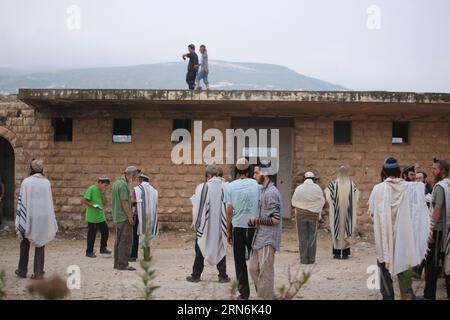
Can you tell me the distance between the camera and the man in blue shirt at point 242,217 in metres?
7.04

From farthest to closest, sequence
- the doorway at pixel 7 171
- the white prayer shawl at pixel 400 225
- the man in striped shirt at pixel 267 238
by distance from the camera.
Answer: the doorway at pixel 7 171, the man in striped shirt at pixel 267 238, the white prayer shawl at pixel 400 225

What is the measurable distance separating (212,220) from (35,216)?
7.84 ft

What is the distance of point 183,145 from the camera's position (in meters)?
13.8

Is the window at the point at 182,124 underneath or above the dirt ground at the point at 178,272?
above

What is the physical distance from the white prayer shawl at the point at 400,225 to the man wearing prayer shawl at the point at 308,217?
334 centimetres

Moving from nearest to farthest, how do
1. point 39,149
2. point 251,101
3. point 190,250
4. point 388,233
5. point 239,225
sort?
point 388,233 → point 239,225 → point 190,250 → point 251,101 → point 39,149

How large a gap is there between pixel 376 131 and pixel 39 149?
299 inches

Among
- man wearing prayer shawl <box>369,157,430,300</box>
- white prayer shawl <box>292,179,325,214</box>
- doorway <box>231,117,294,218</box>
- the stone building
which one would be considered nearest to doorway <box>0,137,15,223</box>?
the stone building

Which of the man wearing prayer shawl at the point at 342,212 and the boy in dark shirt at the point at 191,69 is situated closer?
the man wearing prayer shawl at the point at 342,212

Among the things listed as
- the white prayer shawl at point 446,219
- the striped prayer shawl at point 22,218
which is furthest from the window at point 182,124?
the white prayer shawl at point 446,219

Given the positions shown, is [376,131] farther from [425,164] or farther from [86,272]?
[86,272]

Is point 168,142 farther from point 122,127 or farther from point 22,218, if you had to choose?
point 22,218

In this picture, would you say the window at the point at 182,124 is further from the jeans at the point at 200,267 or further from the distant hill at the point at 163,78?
the distant hill at the point at 163,78
